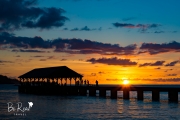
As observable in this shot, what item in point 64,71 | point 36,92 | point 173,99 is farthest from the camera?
point 36,92

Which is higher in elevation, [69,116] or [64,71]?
[64,71]

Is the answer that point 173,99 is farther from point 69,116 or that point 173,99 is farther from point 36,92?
point 36,92

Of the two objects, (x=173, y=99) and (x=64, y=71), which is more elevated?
(x=64, y=71)

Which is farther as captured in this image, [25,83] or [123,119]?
[25,83]

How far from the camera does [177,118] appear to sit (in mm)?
31844

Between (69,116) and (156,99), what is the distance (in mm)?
25753

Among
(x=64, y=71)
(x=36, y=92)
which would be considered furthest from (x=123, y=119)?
(x=36, y=92)

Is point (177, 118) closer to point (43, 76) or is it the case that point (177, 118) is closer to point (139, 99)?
point (139, 99)

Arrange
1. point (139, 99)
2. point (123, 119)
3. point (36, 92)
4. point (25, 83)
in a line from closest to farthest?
point (123, 119)
point (139, 99)
point (36, 92)
point (25, 83)

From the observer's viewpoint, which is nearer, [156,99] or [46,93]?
[156,99]

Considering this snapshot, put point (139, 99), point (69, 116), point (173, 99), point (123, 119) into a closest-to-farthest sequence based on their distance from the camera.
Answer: point (123, 119) < point (69, 116) < point (173, 99) < point (139, 99)

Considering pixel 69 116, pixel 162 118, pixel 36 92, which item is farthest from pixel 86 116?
pixel 36 92

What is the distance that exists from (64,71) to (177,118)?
39072 mm

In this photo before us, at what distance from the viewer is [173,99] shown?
52312 millimetres
